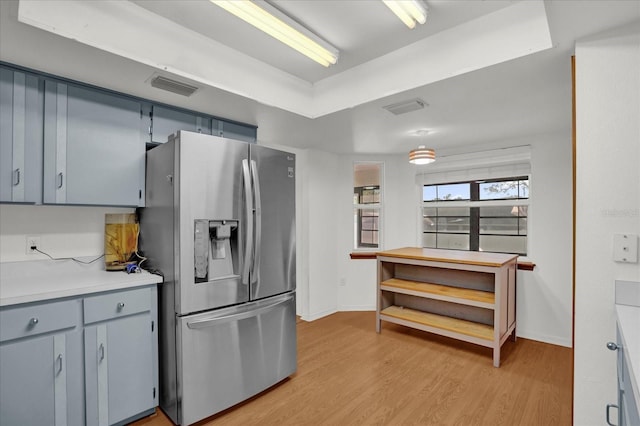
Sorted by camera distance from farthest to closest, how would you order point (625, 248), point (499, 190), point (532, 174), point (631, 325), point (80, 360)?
point (499, 190) < point (532, 174) < point (80, 360) < point (625, 248) < point (631, 325)

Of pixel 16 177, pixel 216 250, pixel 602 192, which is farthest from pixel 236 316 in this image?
pixel 602 192

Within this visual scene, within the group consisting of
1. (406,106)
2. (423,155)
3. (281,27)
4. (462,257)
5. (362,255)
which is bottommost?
(362,255)

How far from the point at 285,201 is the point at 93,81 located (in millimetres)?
1524

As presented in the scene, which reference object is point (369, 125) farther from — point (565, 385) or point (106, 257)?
point (565, 385)

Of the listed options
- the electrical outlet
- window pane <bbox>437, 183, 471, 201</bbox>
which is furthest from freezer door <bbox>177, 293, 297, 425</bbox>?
window pane <bbox>437, 183, 471, 201</bbox>

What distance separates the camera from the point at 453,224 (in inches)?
167

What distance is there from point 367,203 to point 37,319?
380 cm

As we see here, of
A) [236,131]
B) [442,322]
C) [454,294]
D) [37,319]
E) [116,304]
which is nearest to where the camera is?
[37,319]

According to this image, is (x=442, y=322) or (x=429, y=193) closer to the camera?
(x=442, y=322)

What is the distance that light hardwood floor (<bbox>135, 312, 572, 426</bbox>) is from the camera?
2084mm

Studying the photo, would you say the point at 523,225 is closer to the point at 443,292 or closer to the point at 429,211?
the point at 429,211

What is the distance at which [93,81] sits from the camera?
2.05 meters

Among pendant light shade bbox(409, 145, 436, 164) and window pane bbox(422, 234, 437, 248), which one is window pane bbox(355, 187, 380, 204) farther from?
pendant light shade bbox(409, 145, 436, 164)

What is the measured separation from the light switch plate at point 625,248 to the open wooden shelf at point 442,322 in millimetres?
1640
